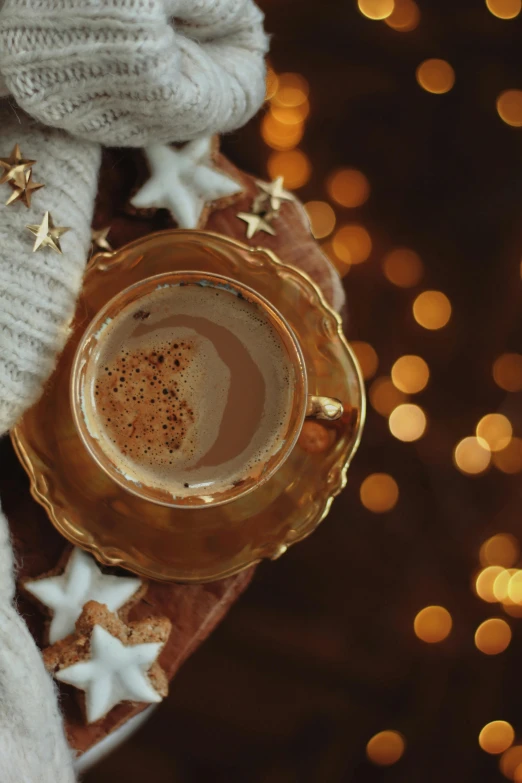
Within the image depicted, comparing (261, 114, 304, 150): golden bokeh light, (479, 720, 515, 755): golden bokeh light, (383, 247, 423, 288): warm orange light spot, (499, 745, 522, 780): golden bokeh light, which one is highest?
(261, 114, 304, 150): golden bokeh light

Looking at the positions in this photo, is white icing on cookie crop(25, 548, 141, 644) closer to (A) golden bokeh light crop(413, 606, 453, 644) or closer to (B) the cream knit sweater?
(B) the cream knit sweater

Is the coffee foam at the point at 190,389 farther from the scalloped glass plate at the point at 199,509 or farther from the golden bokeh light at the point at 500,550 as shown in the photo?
the golden bokeh light at the point at 500,550

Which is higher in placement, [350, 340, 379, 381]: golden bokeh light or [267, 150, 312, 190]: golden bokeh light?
[267, 150, 312, 190]: golden bokeh light

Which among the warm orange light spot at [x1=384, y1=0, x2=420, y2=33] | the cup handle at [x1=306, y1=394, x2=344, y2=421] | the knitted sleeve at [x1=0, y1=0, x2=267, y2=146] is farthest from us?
the warm orange light spot at [x1=384, y1=0, x2=420, y2=33]

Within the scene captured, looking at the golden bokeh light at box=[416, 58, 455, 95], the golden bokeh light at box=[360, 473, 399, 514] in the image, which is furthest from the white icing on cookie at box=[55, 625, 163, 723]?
the golden bokeh light at box=[416, 58, 455, 95]

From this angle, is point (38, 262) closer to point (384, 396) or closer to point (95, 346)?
point (95, 346)

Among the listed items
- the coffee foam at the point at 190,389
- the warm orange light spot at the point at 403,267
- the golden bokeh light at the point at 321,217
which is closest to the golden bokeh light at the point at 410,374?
the warm orange light spot at the point at 403,267

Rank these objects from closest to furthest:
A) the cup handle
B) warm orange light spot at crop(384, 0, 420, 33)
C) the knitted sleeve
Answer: the knitted sleeve
the cup handle
warm orange light spot at crop(384, 0, 420, 33)

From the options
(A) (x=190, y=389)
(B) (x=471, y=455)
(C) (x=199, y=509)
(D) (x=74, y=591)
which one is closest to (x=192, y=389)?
(A) (x=190, y=389)
